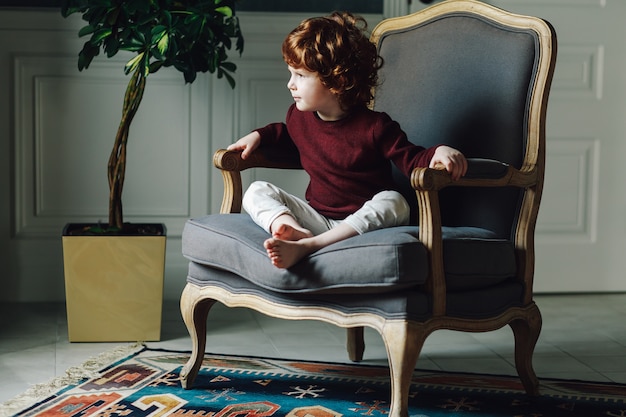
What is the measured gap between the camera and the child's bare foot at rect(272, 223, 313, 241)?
1.95 m

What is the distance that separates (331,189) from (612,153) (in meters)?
1.81

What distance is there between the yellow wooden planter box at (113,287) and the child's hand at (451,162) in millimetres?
1113

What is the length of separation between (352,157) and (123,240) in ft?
3.01

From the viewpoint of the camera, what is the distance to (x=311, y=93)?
219 cm

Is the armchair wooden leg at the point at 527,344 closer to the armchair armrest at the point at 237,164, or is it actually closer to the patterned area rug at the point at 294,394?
the patterned area rug at the point at 294,394

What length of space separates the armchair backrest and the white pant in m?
0.27

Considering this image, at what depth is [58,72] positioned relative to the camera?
3.28 metres

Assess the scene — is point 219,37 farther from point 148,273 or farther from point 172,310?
point 172,310

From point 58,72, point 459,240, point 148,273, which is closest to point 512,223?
point 459,240

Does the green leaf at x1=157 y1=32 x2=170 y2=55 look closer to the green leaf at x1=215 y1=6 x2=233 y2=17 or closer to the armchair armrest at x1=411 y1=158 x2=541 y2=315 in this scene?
the green leaf at x1=215 y1=6 x2=233 y2=17

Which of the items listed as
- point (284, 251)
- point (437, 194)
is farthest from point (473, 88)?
point (284, 251)

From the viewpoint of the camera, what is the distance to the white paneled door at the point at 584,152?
11.6 ft

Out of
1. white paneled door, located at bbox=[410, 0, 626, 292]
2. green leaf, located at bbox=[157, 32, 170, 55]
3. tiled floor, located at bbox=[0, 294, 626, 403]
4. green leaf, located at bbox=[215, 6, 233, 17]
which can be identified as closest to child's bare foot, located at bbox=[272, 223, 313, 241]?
tiled floor, located at bbox=[0, 294, 626, 403]

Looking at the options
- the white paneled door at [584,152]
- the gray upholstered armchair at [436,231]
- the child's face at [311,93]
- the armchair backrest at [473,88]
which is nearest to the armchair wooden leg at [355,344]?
the gray upholstered armchair at [436,231]
